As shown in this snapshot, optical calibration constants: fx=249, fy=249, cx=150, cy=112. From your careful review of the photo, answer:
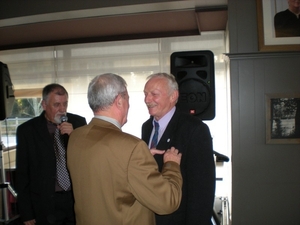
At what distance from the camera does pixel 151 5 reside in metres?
2.90

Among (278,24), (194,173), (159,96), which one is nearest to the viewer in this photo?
(194,173)

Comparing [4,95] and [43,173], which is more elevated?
[4,95]

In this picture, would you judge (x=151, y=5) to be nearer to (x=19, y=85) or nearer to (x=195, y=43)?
(x=195, y=43)

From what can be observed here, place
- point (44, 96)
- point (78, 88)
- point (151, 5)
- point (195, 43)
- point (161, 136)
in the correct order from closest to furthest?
1. point (161, 136)
2. point (44, 96)
3. point (151, 5)
4. point (195, 43)
5. point (78, 88)

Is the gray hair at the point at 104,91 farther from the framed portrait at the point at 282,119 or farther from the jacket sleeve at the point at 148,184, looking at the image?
the framed portrait at the point at 282,119

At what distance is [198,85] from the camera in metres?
2.12

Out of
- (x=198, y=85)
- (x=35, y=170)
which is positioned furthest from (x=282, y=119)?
(x=35, y=170)

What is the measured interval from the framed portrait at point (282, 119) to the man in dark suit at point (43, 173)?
6.70ft

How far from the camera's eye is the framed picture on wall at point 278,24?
8.55ft

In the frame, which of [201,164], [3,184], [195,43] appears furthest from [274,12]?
[3,184]

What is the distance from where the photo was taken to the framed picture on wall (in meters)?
2.61

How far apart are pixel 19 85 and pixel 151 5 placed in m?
3.44

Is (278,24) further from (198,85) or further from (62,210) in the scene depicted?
(62,210)

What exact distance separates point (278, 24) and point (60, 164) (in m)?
2.53
